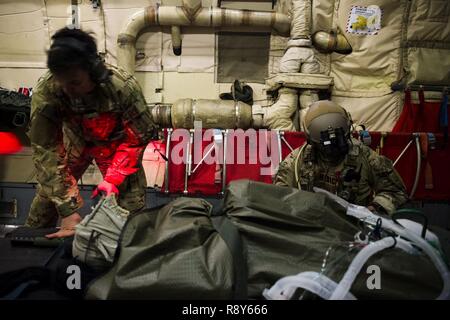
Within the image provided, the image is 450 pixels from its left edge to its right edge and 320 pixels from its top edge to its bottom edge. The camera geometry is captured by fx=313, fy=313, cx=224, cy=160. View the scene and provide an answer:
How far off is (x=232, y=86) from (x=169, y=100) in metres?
0.84

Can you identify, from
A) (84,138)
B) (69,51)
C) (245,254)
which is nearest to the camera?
(245,254)

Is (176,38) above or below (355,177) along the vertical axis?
above

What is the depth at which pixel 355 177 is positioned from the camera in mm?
1954

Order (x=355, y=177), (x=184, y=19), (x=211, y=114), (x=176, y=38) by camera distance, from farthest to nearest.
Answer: (x=176, y=38)
(x=184, y=19)
(x=211, y=114)
(x=355, y=177)

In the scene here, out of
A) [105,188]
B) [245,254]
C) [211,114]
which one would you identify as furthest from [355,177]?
[211,114]

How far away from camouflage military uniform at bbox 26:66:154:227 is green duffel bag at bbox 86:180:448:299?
2.66 feet

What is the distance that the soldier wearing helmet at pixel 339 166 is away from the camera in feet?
5.97

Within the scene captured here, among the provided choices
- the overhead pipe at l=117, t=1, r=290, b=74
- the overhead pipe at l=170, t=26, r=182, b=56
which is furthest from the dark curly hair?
the overhead pipe at l=170, t=26, r=182, b=56

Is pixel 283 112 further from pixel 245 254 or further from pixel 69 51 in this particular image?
pixel 245 254

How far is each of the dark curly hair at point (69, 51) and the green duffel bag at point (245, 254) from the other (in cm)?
73

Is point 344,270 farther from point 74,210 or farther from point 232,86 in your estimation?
point 232,86

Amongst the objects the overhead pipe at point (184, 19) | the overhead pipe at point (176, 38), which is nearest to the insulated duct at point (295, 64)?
the overhead pipe at point (184, 19)

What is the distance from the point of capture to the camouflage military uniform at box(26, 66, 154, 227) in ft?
5.12

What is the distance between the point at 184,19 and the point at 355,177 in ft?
9.11
